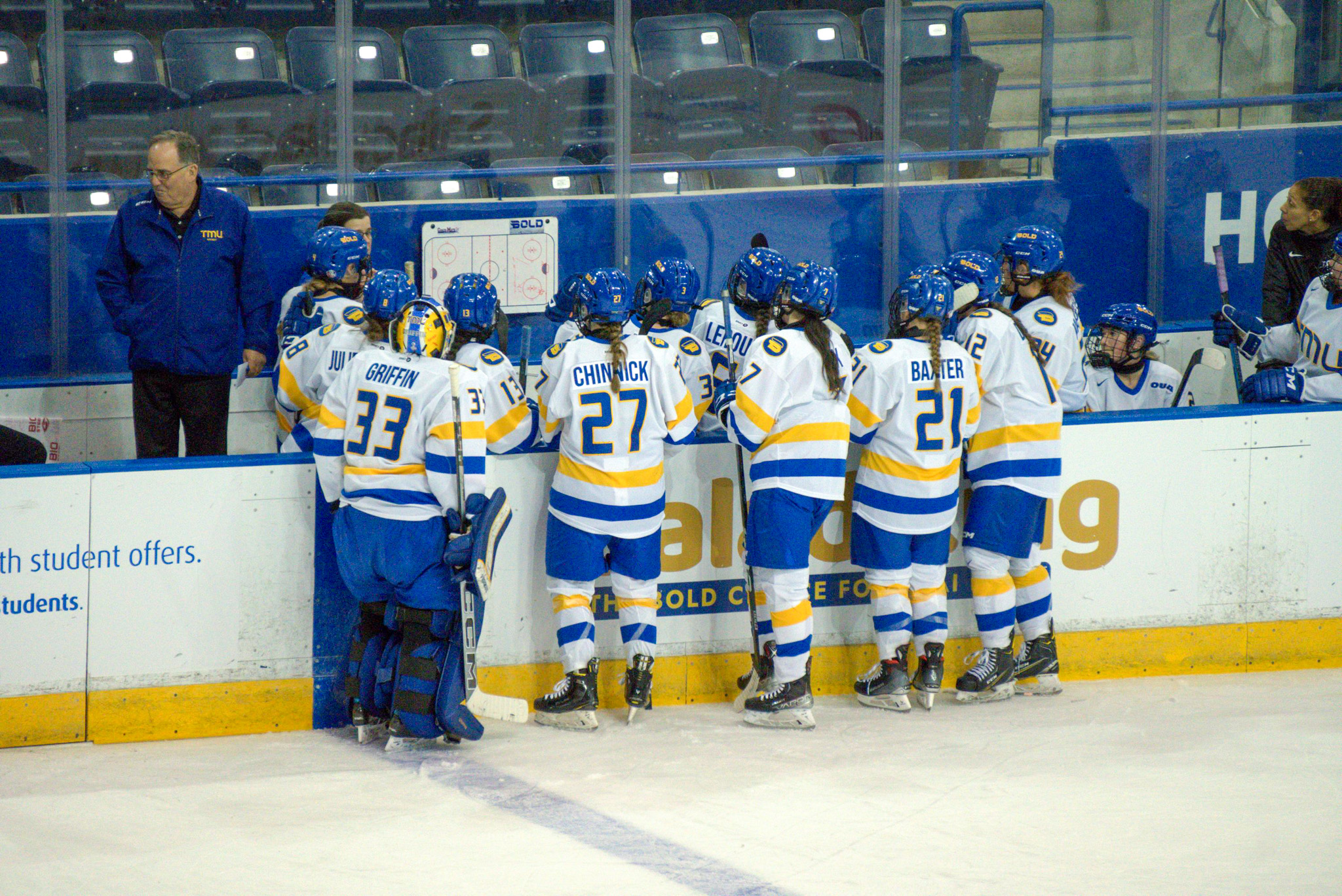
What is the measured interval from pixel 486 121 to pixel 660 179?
79 cm

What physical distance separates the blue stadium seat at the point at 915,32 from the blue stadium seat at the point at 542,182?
4.71 feet

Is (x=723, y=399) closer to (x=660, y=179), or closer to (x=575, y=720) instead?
(x=575, y=720)

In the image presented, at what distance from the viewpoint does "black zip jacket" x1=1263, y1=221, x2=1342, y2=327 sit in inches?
205

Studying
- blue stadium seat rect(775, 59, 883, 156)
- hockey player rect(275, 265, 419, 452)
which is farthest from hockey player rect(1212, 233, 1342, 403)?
hockey player rect(275, 265, 419, 452)

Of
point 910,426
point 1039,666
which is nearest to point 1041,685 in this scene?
point 1039,666

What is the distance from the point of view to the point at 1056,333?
4.34 m

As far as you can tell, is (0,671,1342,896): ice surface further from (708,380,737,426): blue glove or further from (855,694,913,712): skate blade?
(708,380,737,426): blue glove

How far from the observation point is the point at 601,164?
607cm

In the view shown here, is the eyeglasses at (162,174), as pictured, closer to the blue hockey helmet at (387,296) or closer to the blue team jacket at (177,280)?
the blue team jacket at (177,280)

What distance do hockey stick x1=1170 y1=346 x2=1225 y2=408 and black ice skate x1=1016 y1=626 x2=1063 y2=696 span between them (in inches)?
47.4

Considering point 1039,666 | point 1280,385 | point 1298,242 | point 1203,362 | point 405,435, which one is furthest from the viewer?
point 1298,242

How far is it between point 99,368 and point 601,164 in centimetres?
223

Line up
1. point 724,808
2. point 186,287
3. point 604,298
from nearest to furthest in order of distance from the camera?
point 724,808
point 604,298
point 186,287

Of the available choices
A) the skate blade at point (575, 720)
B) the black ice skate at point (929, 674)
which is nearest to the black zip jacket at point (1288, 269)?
the black ice skate at point (929, 674)
